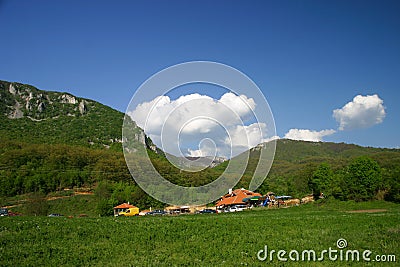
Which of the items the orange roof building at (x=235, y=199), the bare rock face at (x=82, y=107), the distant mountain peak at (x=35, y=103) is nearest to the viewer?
the orange roof building at (x=235, y=199)

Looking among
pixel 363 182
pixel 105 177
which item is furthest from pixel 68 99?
pixel 363 182

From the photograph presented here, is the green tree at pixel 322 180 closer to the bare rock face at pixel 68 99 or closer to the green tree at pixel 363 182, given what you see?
the green tree at pixel 363 182

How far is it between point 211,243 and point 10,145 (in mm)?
95178

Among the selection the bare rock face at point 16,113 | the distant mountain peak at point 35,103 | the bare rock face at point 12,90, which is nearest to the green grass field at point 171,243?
the distant mountain peak at point 35,103

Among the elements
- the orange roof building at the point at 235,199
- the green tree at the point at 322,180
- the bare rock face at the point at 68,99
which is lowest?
the orange roof building at the point at 235,199

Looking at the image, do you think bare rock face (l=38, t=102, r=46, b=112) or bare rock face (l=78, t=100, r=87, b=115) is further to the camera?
bare rock face (l=78, t=100, r=87, b=115)

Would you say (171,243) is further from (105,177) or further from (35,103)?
(35,103)

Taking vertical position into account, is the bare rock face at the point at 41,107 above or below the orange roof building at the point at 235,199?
above

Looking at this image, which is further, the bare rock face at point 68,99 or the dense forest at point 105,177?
the bare rock face at point 68,99

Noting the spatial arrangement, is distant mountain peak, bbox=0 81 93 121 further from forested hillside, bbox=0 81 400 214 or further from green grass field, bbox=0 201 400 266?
green grass field, bbox=0 201 400 266

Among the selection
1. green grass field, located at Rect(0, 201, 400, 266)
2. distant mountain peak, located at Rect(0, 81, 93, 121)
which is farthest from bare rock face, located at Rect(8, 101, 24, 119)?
green grass field, located at Rect(0, 201, 400, 266)

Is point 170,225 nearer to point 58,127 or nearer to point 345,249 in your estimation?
point 345,249

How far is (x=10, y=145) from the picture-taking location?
94438 millimetres

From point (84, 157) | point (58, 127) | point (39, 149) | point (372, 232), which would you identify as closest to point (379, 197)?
point (372, 232)
